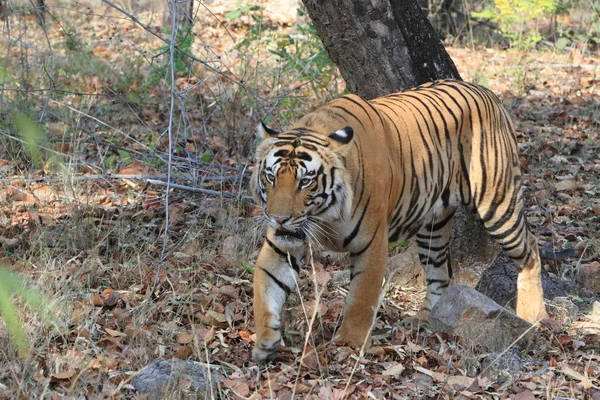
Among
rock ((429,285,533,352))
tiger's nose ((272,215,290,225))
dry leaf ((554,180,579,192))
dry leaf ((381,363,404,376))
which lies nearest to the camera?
tiger's nose ((272,215,290,225))

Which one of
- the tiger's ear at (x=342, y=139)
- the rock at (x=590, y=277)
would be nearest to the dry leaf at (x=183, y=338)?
the tiger's ear at (x=342, y=139)

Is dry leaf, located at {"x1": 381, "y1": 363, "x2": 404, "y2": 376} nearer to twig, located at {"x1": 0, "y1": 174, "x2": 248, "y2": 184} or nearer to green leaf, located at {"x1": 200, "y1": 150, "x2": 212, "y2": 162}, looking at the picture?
twig, located at {"x1": 0, "y1": 174, "x2": 248, "y2": 184}

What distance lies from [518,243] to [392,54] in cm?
151

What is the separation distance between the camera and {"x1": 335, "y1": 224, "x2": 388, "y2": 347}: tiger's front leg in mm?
3975

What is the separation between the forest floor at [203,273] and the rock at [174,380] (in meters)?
0.03

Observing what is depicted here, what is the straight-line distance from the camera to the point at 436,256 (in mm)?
5098

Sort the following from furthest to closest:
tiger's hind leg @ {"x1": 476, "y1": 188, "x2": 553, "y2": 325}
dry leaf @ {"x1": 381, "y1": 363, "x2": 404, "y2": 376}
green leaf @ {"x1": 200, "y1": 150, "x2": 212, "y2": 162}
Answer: green leaf @ {"x1": 200, "y1": 150, "x2": 212, "y2": 162} → tiger's hind leg @ {"x1": 476, "y1": 188, "x2": 553, "y2": 325} → dry leaf @ {"x1": 381, "y1": 363, "x2": 404, "y2": 376}

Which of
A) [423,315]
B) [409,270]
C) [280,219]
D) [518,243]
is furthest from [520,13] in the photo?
[280,219]

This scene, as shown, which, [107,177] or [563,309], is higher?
[107,177]

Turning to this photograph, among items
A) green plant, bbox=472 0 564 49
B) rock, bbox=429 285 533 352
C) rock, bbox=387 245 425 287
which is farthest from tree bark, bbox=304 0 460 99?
green plant, bbox=472 0 564 49

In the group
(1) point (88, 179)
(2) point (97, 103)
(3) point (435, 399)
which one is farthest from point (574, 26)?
(3) point (435, 399)

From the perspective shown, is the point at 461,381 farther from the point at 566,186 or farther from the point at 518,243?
the point at 566,186

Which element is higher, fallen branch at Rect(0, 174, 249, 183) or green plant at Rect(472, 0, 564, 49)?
green plant at Rect(472, 0, 564, 49)

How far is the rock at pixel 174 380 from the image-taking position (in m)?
3.31
